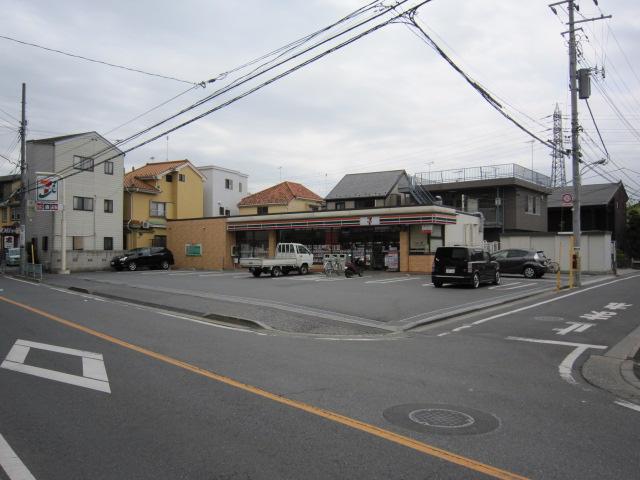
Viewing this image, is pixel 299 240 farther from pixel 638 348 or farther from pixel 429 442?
pixel 429 442

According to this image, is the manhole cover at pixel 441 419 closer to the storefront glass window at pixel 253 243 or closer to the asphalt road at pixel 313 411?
the asphalt road at pixel 313 411

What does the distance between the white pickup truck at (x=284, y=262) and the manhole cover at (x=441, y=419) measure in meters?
22.8

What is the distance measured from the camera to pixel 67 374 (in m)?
6.91

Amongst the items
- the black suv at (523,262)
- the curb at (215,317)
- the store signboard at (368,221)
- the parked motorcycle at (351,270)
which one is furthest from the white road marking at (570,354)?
the store signboard at (368,221)

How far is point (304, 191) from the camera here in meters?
54.5

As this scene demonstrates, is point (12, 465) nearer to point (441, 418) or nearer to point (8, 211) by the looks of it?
point (441, 418)

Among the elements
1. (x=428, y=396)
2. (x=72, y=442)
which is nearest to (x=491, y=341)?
(x=428, y=396)

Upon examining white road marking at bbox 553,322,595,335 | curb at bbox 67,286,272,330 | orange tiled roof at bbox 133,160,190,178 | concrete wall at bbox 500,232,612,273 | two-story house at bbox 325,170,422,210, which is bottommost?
curb at bbox 67,286,272,330

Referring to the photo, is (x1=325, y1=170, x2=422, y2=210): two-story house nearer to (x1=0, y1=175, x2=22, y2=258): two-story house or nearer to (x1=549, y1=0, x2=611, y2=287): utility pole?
(x1=549, y1=0, x2=611, y2=287): utility pole

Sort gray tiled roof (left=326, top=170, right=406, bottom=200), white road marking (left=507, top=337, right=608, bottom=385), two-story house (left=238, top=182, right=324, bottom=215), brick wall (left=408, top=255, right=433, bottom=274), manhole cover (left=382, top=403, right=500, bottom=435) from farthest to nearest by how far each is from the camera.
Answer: two-story house (left=238, top=182, right=324, bottom=215)
gray tiled roof (left=326, top=170, right=406, bottom=200)
brick wall (left=408, top=255, right=433, bottom=274)
white road marking (left=507, top=337, right=608, bottom=385)
manhole cover (left=382, top=403, right=500, bottom=435)

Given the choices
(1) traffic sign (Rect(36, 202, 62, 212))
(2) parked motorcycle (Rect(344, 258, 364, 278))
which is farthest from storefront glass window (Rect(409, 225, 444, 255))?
(1) traffic sign (Rect(36, 202, 62, 212))

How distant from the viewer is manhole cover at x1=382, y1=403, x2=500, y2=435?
493cm

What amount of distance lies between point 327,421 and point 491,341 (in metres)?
5.91

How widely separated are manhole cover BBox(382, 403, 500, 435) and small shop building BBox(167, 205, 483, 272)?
81.2 feet
